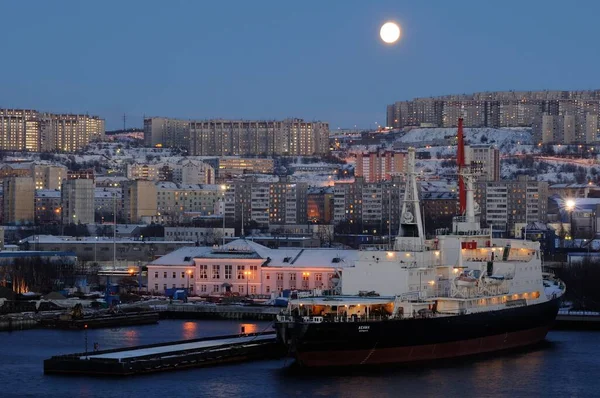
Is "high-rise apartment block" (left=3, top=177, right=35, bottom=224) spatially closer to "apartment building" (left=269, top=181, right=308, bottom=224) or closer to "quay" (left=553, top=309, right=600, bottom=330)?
"apartment building" (left=269, top=181, right=308, bottom=224)

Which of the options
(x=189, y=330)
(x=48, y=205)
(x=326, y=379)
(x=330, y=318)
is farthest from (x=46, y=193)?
(x=326, y=379)

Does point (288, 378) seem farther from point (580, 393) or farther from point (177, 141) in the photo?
point (177, 141)

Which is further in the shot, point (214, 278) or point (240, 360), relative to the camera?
point (214, 278)

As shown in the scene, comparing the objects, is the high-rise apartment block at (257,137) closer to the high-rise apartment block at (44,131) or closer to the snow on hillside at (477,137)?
the snow on hillside at (477,137)

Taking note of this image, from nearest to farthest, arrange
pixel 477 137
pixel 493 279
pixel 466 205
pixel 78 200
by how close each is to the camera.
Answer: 1. pixel 493 279
2. pixel 466 205
3. pixel 78 200
4. pixel 477 137

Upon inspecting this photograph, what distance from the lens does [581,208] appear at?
83.2 meters

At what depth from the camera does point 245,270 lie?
1781 inches

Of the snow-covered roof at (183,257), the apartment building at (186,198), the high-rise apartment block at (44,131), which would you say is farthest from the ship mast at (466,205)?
the high-rise apartment block at (44,131)

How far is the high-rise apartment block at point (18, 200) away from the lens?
94938 millimetres

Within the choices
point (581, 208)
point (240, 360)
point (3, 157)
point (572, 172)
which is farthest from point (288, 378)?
point (3, 157)

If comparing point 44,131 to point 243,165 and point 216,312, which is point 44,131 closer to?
point 243,165

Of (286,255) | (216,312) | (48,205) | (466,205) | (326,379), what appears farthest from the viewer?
(48,205)

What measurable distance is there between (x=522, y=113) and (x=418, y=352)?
120m

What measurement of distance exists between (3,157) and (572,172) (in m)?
47.3
